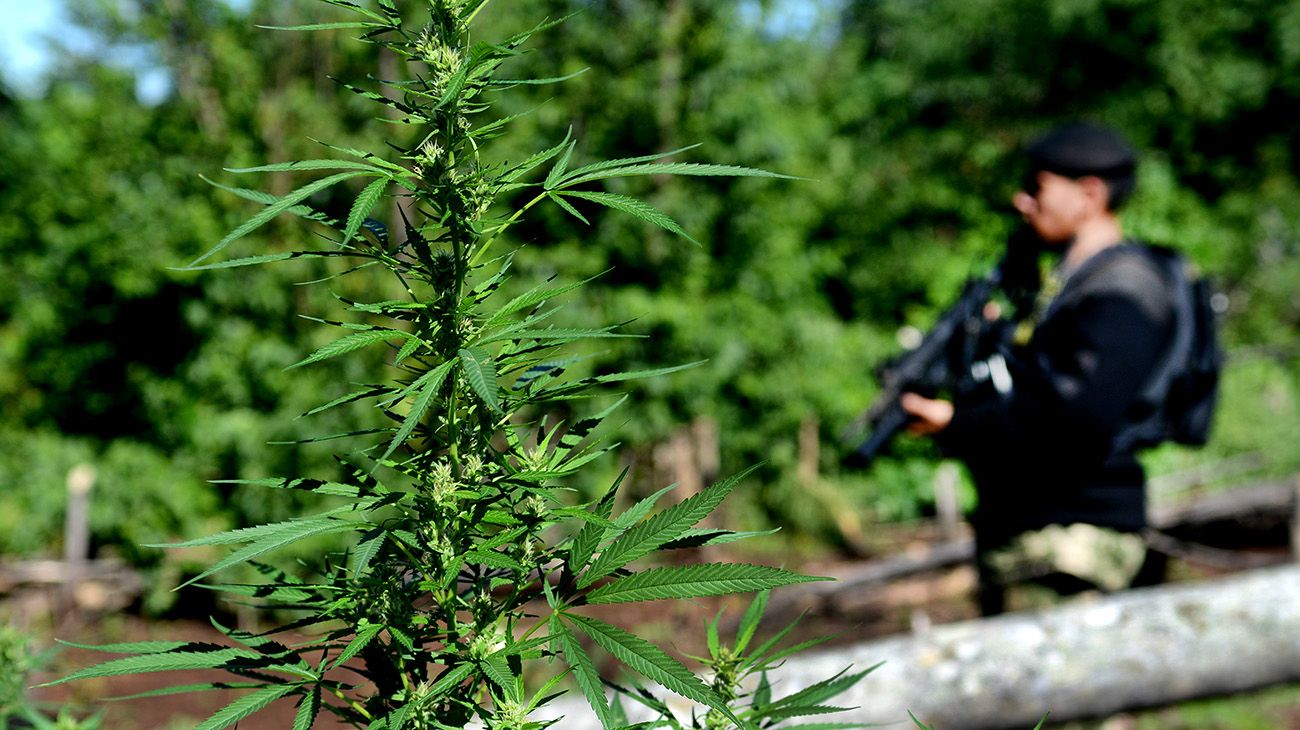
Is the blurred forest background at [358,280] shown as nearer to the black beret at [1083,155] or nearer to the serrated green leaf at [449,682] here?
the black beret at [1083,155]

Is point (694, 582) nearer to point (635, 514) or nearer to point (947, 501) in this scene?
point (635, 514)

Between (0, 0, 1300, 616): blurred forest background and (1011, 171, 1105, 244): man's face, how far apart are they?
2.18 metres

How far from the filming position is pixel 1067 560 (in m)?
3.44

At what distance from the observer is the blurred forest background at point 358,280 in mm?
6477

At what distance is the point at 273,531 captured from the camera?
75 cm

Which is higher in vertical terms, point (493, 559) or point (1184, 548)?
point (493, 559)

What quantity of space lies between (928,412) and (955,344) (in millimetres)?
429

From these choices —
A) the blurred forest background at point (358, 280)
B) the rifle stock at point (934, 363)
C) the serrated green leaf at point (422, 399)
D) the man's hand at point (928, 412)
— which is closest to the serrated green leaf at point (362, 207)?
the serrated green leaf at point (422, 399)

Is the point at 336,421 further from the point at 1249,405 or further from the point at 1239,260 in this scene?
the point at 1239,260

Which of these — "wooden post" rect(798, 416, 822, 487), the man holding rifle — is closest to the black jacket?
the man holding rifle

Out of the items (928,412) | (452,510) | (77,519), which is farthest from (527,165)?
(77,519)

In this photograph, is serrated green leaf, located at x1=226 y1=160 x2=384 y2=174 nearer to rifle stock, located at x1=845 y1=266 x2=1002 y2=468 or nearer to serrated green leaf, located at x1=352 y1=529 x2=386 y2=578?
serrated green leaf, located at x1=352 y1=529 x2=386 y2=578

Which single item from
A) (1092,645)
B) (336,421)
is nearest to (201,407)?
(336,421)

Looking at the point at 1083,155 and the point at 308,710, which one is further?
the point at 1083,155
